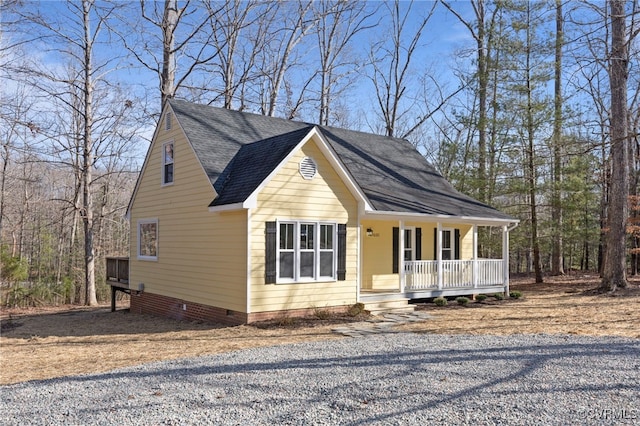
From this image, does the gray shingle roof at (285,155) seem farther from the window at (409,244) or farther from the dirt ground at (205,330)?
the dirt ground at (205,330)

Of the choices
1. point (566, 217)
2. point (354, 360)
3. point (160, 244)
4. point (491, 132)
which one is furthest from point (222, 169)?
point (566, 217)

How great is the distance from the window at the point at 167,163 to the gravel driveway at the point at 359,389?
8.36 m

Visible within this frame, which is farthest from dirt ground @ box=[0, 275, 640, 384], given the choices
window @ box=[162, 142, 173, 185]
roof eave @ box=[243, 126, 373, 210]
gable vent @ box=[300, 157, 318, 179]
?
window @ box=[162, 142, 173, 185]

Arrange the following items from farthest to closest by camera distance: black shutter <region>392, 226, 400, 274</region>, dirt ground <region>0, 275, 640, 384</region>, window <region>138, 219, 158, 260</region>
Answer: black shutter <region>392, 226, 400, 274</region>
window <region>138, 219, 158, 260</region>
dirt ground <region>0, 275, 640, 384</region>

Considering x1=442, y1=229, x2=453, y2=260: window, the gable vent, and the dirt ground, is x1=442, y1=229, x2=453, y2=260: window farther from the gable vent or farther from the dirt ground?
the gable vent

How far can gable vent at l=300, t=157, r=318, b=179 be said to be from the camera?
1272 centimetres

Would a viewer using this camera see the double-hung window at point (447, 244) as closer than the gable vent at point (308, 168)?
No

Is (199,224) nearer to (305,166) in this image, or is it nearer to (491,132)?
(305,166)

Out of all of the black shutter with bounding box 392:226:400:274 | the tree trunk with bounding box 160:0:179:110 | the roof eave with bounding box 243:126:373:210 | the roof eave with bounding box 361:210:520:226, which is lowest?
the black shutter with bounding box 392:226:400:274

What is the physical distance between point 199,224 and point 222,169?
1561 mm

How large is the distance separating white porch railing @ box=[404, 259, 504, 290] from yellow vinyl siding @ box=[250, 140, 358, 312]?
7.66 ft

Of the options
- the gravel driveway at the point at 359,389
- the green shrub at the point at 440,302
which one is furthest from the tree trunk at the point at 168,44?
the gravel driveway at the point at 359,389

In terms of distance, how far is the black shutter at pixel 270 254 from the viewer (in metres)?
12.0

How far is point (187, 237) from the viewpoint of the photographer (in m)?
14.3
